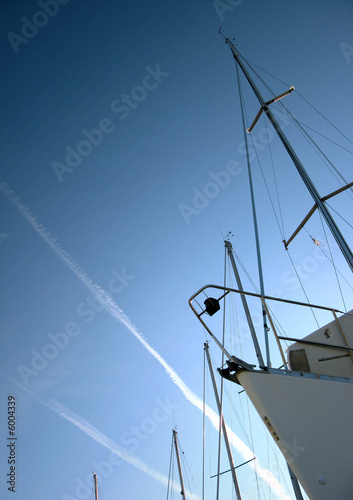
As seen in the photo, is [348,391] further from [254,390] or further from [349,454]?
[254,390]

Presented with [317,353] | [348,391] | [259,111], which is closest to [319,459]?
[348,391]

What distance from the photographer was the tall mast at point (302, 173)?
323 inches

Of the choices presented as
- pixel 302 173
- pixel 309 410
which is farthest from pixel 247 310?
pixel 309 410

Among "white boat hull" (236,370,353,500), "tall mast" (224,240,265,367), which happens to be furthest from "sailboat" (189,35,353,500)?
"tall mast" (224,240,265,367)

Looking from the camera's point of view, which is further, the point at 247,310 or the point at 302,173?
the point at 247,310

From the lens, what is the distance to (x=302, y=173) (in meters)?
9.72

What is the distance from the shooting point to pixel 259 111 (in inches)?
448

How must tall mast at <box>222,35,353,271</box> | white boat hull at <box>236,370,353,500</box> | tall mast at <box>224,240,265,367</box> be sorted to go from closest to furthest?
white boat hull at <box>236,370,353,500</box> → tall mast at <box>222,35,353,271</box> → tall mast at <box>224,240,265,367</box>

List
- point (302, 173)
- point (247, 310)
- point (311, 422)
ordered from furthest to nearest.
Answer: point (247, 310)
point (302, 173)
point (311, 422)

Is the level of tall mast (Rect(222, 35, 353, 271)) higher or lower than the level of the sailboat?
higher

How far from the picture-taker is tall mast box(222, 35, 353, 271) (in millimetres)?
8195

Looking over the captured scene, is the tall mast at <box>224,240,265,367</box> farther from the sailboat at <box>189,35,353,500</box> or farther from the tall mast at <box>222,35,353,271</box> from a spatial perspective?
the tall mast at <box>222,35,353,271</box>

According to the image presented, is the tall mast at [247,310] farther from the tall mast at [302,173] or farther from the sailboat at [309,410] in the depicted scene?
the tall mast at [302,173]

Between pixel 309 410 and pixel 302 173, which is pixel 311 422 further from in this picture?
pixel 302 173
